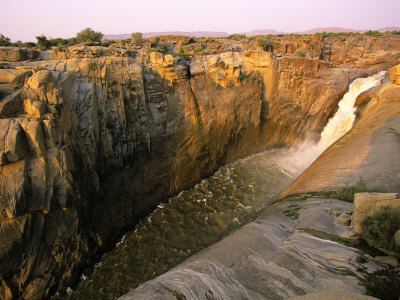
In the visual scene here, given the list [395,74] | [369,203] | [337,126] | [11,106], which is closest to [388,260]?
[369,203]

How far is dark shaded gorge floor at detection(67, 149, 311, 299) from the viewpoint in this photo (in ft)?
28.4

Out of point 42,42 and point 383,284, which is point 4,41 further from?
point 383,284

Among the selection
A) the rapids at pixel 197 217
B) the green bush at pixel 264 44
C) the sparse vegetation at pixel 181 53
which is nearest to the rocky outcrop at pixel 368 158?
the rapids at pixel 197 217

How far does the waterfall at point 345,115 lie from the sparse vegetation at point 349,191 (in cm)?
957

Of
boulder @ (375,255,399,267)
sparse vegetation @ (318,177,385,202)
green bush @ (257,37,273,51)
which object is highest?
green bush @ (257,37,273,51)

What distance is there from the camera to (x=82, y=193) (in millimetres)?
9086

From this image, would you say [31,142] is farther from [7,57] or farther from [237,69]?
[237,69]

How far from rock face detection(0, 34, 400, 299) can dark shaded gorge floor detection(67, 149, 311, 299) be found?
713 mm

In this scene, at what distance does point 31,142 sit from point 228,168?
10832mm

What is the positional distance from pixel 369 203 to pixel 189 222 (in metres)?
7.40

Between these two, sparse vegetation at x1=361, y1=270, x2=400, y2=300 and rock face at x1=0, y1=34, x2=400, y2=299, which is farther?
rock face at x1=0, y1=34, x2=400, y2=299

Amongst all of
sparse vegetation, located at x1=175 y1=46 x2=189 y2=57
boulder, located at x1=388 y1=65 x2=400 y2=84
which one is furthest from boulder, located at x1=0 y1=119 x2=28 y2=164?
boulder, located at x1=388 y1=65 x2=400 y2=84

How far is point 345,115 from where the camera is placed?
18.1 metres

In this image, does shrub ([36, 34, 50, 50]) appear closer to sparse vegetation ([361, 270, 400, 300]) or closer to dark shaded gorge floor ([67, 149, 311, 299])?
dark shaded gorge floor ([67, 149, 311, 299])
